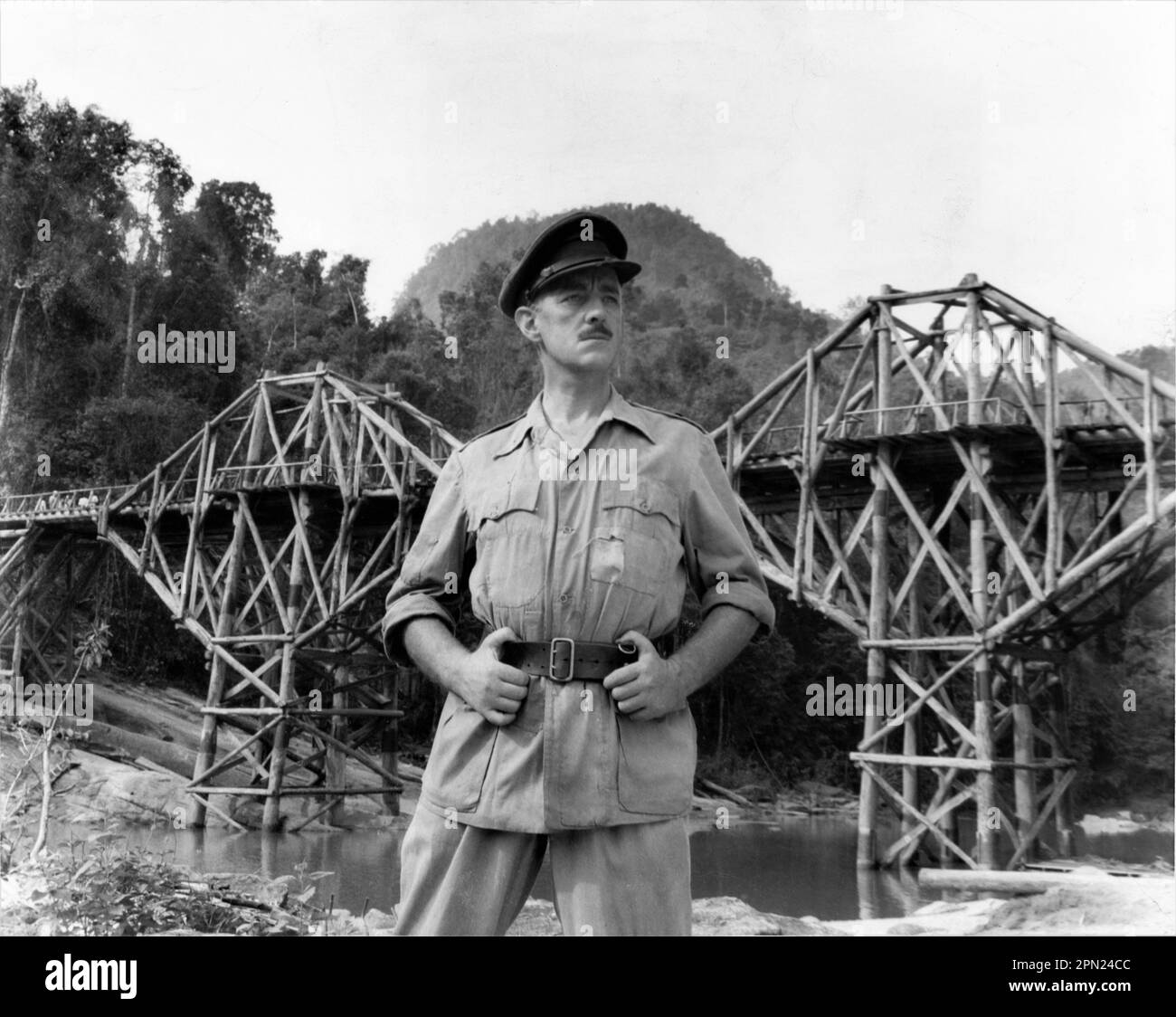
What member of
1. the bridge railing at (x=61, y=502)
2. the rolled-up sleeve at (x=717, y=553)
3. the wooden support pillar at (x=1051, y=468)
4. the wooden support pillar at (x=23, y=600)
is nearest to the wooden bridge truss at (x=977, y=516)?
the wooden support pillar at (x=1051, y=468)

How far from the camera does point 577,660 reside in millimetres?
2928

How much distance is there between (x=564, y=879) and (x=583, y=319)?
1199 mm

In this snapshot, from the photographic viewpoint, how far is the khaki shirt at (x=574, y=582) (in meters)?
2.89

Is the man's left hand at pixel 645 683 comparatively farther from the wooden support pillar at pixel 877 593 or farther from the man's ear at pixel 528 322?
the wooden support pillar at pixel 877 593

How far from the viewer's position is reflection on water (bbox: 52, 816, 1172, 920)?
13.9 m

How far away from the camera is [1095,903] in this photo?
10.3 m

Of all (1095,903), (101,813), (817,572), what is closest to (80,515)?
(101,813)

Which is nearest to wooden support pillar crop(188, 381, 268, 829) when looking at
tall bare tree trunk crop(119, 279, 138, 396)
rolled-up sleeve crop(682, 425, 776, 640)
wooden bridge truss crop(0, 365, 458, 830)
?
wooden bridge truss crop(0, 365, 458, 830)

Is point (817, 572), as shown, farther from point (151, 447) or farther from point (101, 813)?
point (151, 447)

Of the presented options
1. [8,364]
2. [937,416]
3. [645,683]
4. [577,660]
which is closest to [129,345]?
[8,364]

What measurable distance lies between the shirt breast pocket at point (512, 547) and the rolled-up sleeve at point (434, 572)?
3.8 inches

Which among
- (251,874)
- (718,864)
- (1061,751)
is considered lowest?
(718,864)

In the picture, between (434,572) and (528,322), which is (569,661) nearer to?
(434,572)

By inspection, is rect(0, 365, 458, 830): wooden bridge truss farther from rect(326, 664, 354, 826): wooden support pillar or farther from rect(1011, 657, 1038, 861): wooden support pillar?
rect(1011, 657, 1038, 861): wooden support pillar
